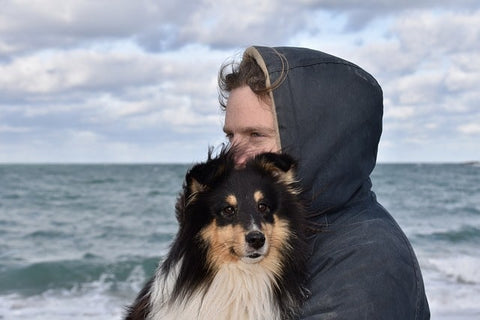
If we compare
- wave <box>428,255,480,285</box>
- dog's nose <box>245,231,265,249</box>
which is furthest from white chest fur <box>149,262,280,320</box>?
wave <box>428,255,480,285</box>

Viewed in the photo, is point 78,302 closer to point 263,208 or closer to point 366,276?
point 263,208

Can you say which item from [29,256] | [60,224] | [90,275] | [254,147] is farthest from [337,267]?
[60,224]

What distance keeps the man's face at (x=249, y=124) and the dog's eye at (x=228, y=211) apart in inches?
8.1

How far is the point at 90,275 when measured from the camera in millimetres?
12898

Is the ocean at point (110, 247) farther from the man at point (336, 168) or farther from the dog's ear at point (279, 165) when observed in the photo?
the man at point (336, 168)

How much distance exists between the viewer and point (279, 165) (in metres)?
2.90

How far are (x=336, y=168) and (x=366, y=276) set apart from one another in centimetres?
46

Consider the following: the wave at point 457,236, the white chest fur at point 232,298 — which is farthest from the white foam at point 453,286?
the white chest fur at point 232,298

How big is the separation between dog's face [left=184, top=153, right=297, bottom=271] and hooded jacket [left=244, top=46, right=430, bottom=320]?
0.14 m

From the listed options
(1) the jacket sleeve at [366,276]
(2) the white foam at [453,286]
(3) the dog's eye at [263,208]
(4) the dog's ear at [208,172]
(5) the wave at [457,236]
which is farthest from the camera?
(5) the wave at [457,236]

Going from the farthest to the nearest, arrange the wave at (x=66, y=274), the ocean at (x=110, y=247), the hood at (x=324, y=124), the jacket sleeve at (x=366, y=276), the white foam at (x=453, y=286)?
the wave at (x=66, y=274) < the ocean at (x=110, y=247) < the white foam at (x=453, y=286) < the hood at (x=324, y=124) < the jacket sleeve at (x=366, y=276)

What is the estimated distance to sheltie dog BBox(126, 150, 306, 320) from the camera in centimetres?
297

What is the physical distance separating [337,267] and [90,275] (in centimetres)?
1080

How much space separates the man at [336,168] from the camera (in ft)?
8.59
